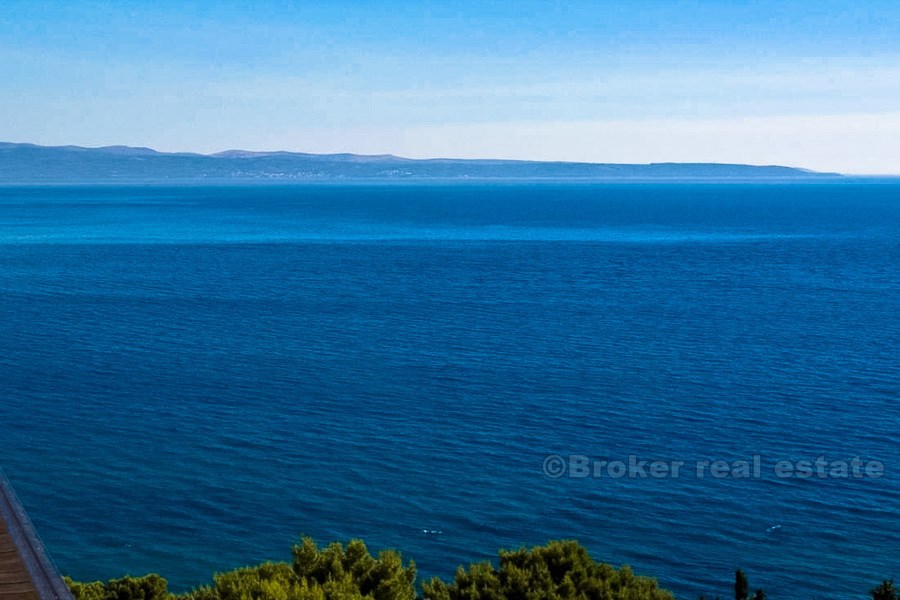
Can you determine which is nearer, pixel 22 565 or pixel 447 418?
pixel 22 565

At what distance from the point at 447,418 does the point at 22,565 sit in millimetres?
39060

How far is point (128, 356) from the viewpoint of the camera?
66.8 meters

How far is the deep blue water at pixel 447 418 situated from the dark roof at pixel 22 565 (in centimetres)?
2032

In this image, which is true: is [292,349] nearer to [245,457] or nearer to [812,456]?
[245,457]

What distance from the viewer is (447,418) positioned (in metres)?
52.3

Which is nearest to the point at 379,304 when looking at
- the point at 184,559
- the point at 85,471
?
the point at 85,471

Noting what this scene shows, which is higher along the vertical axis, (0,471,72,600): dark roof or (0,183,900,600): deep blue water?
(0,471,72,600): dark roof

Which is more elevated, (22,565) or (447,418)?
(22,565)

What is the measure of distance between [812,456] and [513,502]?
16.1 metres

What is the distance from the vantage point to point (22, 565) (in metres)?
13.8

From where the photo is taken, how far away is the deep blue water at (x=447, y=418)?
38.2m

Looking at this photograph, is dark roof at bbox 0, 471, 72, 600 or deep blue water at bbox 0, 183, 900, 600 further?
deep blue water at bbox 0, 183, 900, 600

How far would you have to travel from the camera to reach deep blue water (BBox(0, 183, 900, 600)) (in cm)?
3816

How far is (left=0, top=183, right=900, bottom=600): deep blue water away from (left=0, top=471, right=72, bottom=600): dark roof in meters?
20.3
